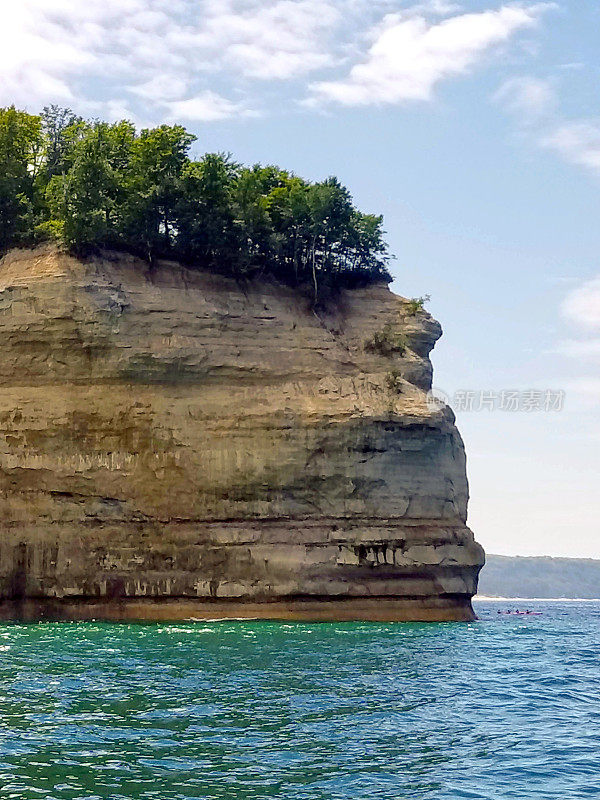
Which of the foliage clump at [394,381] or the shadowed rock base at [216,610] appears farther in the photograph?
the foliage clump at [394,381]

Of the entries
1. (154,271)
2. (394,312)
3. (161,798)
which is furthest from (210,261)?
(161,798)

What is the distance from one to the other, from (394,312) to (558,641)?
17837 millimetres

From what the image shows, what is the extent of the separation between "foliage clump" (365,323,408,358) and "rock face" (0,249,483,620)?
2817 millimetres

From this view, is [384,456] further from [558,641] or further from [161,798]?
[161,798]

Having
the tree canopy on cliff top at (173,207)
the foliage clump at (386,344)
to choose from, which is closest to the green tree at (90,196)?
the tree canopy on cliff top at (173,207)

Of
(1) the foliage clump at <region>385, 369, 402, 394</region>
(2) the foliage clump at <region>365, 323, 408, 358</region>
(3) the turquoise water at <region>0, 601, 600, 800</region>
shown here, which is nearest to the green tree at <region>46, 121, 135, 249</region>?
(2) the foliage clump at <region>365, 323, 408, 358</region>

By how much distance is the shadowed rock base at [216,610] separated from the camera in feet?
125

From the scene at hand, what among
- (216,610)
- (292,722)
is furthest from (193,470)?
(292,722)

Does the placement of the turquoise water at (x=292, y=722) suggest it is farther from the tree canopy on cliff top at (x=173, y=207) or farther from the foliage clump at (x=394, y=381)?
the tree canopy on cliff top at (x=173, y=207)

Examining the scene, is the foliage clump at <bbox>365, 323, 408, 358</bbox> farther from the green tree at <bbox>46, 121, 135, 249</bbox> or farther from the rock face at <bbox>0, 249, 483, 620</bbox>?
the green tree at <bbox>46, 121, 135, 249</bbox>

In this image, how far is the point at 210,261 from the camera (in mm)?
45562

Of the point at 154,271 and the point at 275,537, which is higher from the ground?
the point at 154,271

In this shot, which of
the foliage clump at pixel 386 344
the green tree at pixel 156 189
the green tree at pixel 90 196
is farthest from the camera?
the foliage clump at pixel 386 344

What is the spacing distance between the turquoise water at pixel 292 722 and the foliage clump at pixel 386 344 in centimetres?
1929
